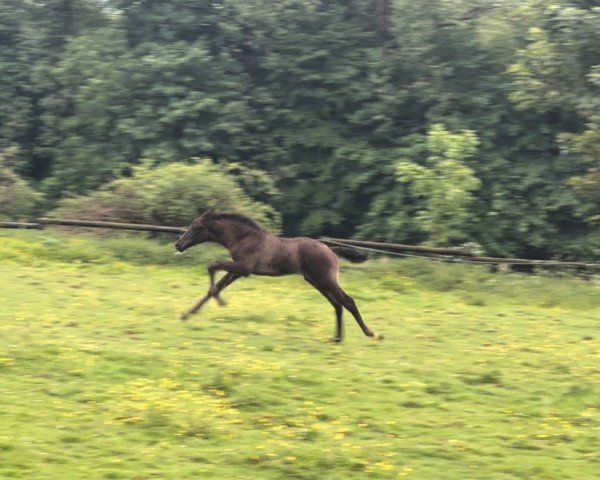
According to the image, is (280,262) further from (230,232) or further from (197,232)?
(197,232)

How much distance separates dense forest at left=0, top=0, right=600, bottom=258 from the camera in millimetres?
31516

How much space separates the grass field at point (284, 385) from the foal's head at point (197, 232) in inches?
43.1

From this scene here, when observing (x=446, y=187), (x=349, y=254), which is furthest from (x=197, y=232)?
(x=446, y=187)

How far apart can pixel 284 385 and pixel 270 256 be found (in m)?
3.14

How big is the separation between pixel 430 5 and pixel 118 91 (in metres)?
11.2

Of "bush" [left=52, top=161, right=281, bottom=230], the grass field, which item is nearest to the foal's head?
the grass field

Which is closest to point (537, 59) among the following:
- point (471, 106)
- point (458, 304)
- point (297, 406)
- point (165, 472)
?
point (471, 106)

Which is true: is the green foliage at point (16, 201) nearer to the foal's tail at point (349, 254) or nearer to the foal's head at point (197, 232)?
the foal's head at point (197, 232)

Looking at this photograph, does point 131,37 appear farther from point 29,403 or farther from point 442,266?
point 29,403

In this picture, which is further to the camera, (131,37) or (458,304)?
(131,37)

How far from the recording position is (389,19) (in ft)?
120

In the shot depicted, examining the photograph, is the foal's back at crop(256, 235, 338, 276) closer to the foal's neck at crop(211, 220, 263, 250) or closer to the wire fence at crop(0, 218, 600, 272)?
the foal's neck at crop(211, 220, 263, 250)

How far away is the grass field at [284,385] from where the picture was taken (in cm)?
819

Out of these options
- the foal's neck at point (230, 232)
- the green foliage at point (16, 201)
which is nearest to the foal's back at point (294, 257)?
the foal's neck at point (230, 232)
